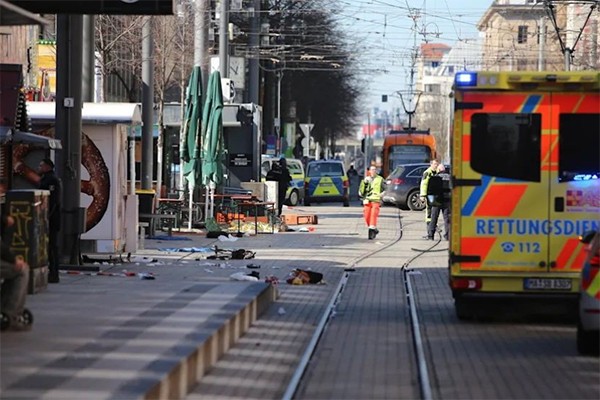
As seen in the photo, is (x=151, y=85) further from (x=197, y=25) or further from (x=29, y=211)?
(x=29, y=211)

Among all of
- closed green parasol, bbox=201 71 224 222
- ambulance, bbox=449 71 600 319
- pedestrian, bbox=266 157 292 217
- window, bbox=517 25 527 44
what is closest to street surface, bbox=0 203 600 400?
ambulance, bbox=449 71 600 319

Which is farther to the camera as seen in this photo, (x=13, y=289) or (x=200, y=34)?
(x=200, y=34)

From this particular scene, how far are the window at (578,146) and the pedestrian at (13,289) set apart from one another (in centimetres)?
631

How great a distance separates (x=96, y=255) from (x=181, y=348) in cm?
1221

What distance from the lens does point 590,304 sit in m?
12.8

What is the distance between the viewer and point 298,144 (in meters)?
93.8

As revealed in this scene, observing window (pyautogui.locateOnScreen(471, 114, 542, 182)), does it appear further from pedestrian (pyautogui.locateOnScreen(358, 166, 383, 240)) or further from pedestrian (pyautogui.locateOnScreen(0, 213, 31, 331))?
pedestrian (pyautogui.locateOnScreen(358, 166, 383, 240))

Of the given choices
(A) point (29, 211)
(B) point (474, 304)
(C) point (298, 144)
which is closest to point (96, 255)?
(A) point (29, 211)

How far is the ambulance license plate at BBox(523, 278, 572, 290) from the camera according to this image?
15336mm

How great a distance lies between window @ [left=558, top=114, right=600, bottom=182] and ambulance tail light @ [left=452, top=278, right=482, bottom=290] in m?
1.50

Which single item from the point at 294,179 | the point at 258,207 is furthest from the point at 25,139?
the point at 294,179

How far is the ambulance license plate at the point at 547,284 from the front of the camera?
15.3 meters

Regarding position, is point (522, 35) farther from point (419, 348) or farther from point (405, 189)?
point (419, 348)

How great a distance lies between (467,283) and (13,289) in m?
5.38
